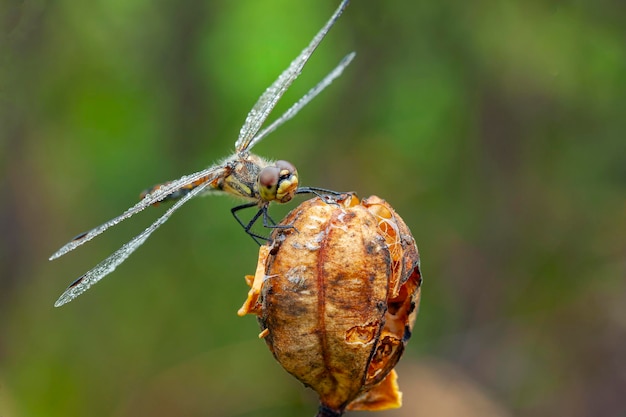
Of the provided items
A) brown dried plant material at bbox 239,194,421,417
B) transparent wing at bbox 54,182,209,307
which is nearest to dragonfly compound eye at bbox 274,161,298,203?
transparent wing at bbox 54,182,209,307

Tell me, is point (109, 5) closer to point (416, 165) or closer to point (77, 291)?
point (416, 165)

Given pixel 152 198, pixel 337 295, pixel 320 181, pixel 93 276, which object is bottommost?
pixel 320 181

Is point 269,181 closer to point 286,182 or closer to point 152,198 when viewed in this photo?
point 286,182

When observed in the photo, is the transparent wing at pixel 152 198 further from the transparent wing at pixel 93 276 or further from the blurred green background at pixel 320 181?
the blurred green background at pixel 320 181

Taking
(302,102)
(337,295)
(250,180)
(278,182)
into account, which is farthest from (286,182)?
(337,295)

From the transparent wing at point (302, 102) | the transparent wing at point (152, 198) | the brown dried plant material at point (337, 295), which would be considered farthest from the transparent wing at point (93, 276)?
the transparent wing at point (302, 102)

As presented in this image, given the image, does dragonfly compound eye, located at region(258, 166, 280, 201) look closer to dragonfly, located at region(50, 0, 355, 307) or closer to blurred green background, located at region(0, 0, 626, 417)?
dragonfly, located at region(50, 0, 355, 307)

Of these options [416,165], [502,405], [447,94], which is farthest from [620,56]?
[502,405]
